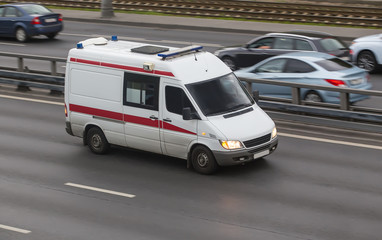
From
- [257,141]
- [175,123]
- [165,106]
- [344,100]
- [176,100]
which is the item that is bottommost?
[344,100]

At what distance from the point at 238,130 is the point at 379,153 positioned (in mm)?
3229

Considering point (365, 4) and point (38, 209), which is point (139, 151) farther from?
point (365, 4)

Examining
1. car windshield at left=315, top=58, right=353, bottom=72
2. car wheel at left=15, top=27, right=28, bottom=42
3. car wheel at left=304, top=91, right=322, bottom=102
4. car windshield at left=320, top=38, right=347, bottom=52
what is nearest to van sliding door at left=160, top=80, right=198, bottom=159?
car wheel at left=304, top=91, right=322, bottom=102

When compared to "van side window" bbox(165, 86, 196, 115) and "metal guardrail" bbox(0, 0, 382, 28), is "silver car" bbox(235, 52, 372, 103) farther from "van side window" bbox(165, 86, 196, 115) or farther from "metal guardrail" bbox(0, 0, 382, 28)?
"metal guardrail" bbox(0, 0, 382, 28)

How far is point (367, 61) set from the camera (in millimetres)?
23328

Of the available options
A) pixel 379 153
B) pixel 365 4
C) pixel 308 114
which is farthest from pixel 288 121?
pixel 365 4

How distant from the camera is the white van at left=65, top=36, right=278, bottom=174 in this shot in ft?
43.3

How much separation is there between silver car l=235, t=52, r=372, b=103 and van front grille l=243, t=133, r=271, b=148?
15.3 ft

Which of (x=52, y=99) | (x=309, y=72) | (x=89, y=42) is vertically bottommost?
(x=52, y=99)

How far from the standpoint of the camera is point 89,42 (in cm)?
1506

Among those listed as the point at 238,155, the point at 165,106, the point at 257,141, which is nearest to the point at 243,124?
the point at 257,141

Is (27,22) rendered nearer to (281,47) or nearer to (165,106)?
(281,47)

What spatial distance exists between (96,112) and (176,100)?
190 cm

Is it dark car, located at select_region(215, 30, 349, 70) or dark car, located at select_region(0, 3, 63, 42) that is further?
dark car, located at select_region(0, 3, 63, 42)
